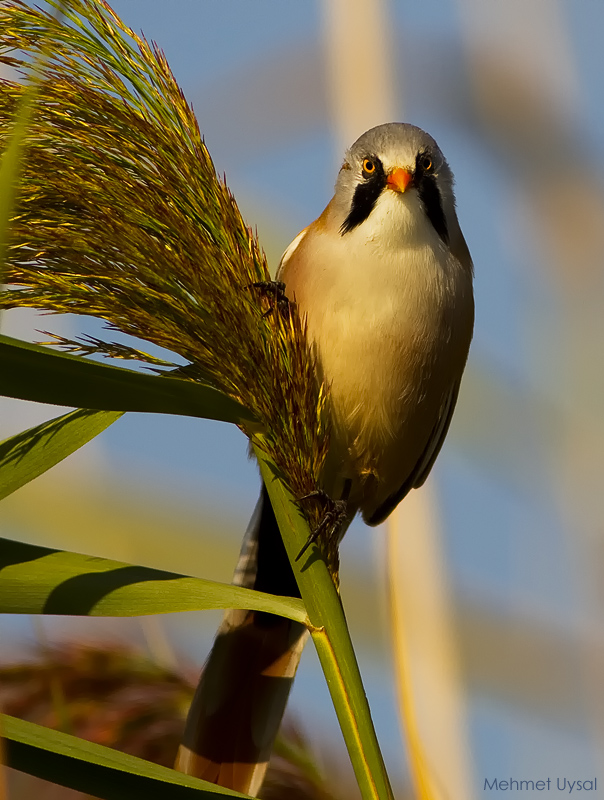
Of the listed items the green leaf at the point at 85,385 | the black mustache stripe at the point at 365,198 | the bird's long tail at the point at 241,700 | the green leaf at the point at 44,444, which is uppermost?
the black mustache stripe at the point at 365,198

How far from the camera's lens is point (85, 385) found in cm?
98

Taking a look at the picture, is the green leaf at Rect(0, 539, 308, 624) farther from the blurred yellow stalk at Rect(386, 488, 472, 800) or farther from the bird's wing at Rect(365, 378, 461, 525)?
the bird's wing at Rect(365, 378, 461, 525)

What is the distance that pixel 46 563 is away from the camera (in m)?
1.12

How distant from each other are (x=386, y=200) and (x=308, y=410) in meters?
0.96

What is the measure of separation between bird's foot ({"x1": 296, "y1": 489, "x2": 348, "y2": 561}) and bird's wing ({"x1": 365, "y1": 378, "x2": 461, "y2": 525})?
94 cm

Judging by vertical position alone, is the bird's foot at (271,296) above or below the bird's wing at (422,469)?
above

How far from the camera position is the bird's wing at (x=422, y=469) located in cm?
236

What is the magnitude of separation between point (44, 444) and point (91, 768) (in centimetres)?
42

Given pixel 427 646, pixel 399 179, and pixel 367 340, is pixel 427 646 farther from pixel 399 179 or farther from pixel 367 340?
pixel 399 179

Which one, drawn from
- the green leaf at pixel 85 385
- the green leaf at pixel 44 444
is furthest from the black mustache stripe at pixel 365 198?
the green leaf at pixel 85 385

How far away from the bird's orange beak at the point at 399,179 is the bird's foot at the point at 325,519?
2.80 feet

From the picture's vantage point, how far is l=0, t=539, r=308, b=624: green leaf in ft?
3.52

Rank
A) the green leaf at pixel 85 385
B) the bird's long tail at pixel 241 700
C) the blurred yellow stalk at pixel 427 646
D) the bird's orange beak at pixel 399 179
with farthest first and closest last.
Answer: the bird's orange beak at pixel 399 179 → the blurred yellow stalk at pixel 427 646 → the bird's long tail at pixel 241 700 → the green leaf at pixel 85 385

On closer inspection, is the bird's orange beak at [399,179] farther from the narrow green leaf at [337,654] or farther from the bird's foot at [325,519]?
the narrow green leaf at [337,654]
